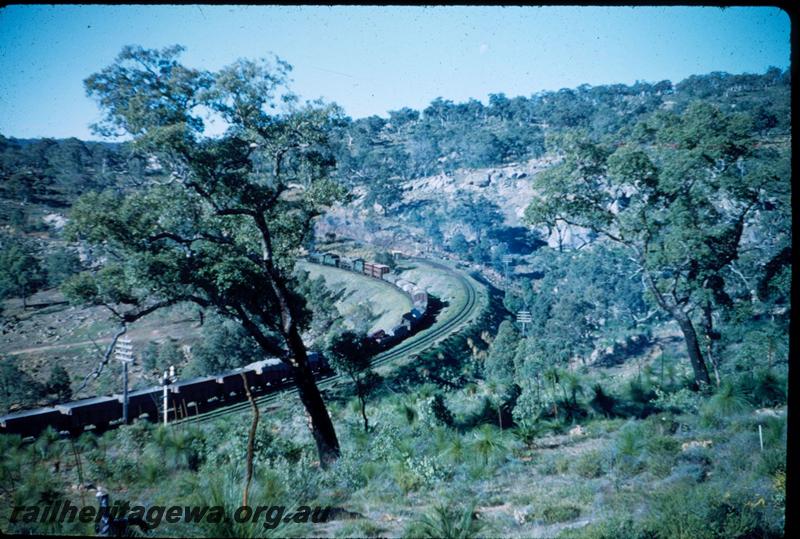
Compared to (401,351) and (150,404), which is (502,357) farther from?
(150,404)

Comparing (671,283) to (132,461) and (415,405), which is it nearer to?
(415,405)

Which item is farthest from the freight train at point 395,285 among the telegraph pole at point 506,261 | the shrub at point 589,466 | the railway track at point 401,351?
the telegraph pole at point 506,261

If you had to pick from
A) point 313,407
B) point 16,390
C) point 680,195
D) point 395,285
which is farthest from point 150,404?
point 395,285

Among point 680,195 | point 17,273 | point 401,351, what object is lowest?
point 401,351

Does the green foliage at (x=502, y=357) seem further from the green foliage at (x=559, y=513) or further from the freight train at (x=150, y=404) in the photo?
the green foliage at (x=559, y=513)

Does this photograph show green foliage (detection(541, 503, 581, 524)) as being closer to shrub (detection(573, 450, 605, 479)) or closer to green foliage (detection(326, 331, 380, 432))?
shrub (detection(573, 450, 605, 479))

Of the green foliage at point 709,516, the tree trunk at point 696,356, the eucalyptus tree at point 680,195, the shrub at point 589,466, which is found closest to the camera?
the green foliage at point 709,516
